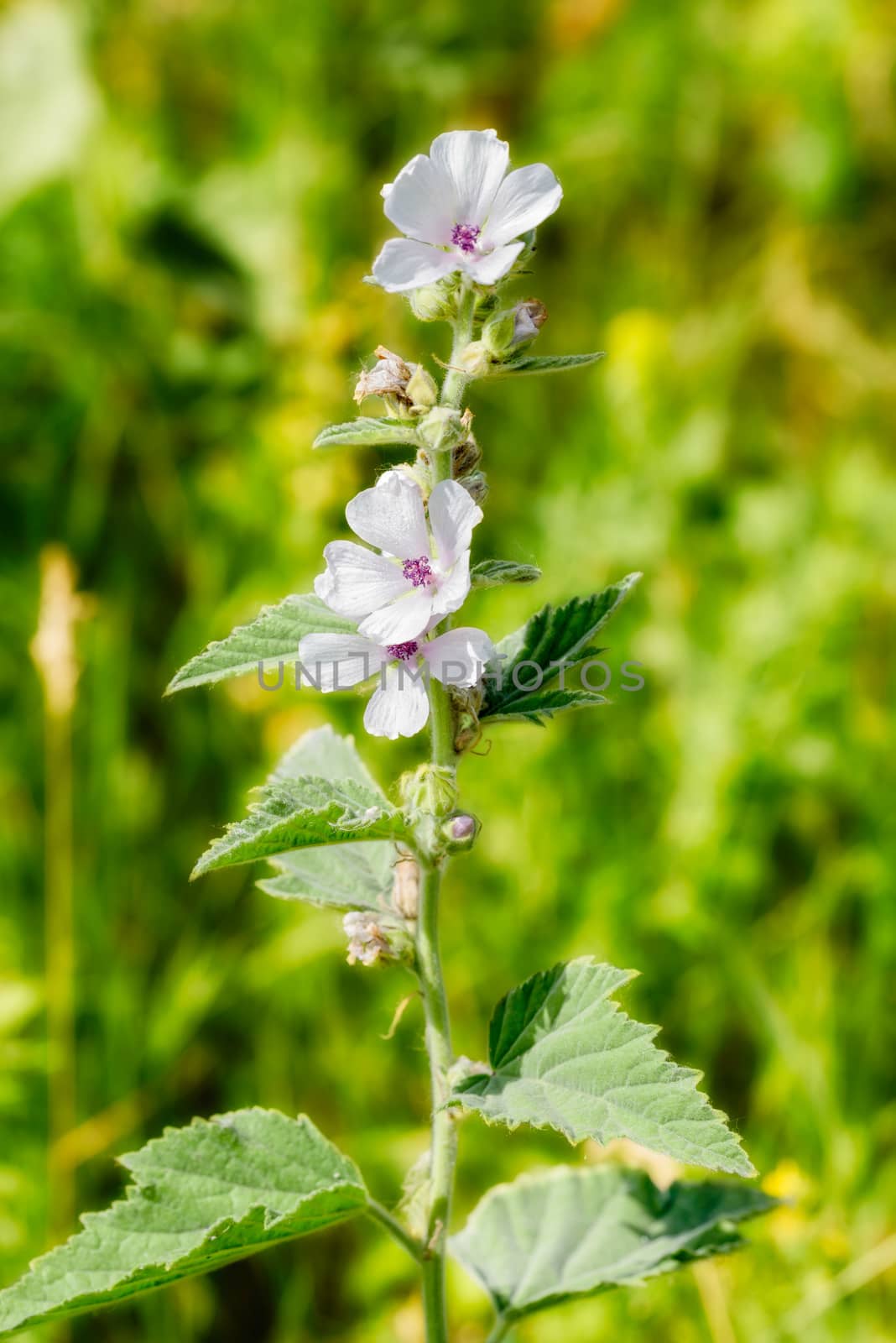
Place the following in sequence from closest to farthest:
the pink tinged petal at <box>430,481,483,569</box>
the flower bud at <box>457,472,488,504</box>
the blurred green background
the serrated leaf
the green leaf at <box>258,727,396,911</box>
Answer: the serrated leaf
the pink tinged petal at <box>430,481,483,569</box>
the flower bud at <box>457,472,488,504</box>
the green leaf at <box>258,727,396,911</box>
the blurred green background

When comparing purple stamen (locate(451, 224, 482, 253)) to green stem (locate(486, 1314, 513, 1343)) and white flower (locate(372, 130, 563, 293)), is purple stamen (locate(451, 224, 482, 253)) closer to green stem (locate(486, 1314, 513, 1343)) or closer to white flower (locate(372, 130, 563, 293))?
white flower (locate(372, 130, 563, 293))

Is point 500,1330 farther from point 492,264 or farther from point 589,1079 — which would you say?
point 492,264

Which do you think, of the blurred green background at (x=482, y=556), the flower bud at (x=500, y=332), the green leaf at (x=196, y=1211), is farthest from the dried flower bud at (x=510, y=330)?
the blurred green background at (x=482, y=556)

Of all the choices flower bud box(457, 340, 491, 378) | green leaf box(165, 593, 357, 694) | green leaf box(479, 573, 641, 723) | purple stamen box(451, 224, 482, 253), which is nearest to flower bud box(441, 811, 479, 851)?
green leaf box(479, 573, 641, 723)

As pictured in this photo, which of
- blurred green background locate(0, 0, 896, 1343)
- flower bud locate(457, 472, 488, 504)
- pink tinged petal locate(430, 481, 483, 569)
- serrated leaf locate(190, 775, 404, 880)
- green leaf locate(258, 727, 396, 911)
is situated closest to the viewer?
serrated leaf locate(190, 775, 404, 880)

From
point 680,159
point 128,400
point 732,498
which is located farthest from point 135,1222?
point 680,159

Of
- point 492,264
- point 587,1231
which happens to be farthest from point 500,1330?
point 492,264

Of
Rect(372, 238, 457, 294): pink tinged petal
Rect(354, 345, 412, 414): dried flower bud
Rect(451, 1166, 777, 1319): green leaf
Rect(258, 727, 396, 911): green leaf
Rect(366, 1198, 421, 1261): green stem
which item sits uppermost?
Rect(372, 238, 457, 294): pink tinged petal

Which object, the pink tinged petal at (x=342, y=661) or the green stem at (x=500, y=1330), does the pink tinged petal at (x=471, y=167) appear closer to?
the pink tinged petal at (x=342, y=661)
